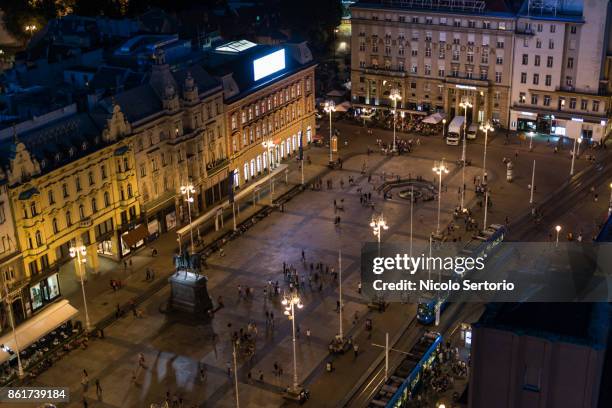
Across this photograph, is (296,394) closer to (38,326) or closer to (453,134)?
(38,326)

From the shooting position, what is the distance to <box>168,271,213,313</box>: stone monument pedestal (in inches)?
3388

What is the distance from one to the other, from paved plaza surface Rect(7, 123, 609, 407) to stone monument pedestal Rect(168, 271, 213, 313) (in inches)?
40.8

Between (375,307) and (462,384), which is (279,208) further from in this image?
(462,384)

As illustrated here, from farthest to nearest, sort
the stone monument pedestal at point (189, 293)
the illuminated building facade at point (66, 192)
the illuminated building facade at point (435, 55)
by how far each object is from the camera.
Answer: the illuminated building facade at point (435, 55) < the stone monument pedestal at point (189, 293) < the illuminated building facade at point (66, 192)

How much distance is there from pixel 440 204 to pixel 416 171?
1262 centimetres

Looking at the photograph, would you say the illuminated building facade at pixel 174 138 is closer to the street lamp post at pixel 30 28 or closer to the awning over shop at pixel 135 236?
the awning over shop at pixel 135 236

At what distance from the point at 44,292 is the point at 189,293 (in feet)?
50.7

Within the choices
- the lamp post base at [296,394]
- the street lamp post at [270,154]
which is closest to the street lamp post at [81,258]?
the lamp post base at [296,394]

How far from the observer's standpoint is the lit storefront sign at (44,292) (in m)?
86.8

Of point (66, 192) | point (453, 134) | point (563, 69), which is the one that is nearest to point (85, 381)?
point (66, 192)

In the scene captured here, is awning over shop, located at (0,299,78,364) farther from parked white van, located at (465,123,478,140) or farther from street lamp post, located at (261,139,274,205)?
parked white van, located at (465,123,478,140)

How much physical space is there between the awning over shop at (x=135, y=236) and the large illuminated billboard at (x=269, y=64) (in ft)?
104

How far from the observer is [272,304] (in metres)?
89.3

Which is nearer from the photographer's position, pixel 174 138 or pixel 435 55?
pixel 174 138
